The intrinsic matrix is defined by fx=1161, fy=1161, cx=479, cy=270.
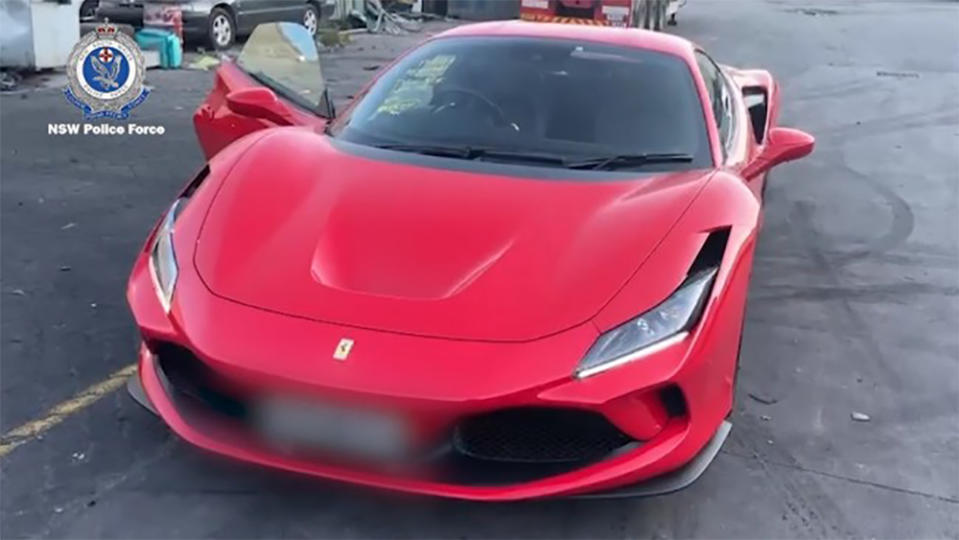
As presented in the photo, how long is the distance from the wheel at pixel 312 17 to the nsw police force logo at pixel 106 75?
5.45 metres

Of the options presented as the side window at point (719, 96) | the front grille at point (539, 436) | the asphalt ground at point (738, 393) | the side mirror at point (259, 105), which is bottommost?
the asphalt ground at point (738, 393)

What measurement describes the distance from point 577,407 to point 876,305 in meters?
3.37

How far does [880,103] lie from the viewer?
44.1ft

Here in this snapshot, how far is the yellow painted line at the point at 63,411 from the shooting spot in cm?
394

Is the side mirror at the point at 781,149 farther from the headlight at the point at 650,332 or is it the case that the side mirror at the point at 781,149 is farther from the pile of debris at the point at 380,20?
the pile of debris at the point at 380,20

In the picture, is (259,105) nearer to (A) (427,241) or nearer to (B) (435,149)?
(B) (435,149)

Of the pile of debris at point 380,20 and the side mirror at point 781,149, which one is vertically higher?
the side mirror at point 781,149

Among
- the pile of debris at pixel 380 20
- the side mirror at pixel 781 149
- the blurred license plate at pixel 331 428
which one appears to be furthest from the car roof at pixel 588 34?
the pile of debris at pixel 380 20

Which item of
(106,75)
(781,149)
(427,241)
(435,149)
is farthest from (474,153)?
(106,75)

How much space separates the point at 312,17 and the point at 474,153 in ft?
50.1

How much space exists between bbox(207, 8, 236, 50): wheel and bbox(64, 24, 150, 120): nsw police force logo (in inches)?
97.9

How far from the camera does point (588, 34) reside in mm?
5082

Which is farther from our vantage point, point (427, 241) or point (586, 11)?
point (586, 11)

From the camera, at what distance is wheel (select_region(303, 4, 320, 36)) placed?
18672mm
